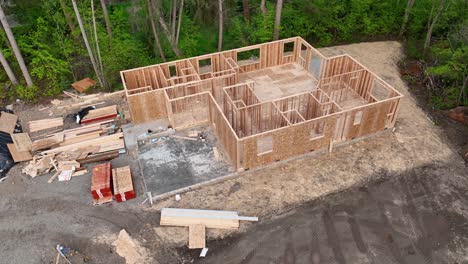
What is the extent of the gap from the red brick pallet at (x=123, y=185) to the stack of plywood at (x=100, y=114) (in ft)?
14.6

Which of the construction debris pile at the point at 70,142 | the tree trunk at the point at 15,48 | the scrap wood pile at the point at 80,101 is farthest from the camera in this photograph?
the scrap wood pile at the point at 80,101

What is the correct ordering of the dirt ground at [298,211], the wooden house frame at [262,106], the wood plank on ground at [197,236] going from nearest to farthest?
the dirt ground at [298,211] < the wood plank on ground at [197,236] < the wooden house frame at [262,106]

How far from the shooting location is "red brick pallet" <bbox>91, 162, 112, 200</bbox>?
13.5 metres

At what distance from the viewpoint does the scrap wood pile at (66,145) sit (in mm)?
15227

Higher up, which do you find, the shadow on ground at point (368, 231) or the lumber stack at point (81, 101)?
the lumber stack at point (81, 101)

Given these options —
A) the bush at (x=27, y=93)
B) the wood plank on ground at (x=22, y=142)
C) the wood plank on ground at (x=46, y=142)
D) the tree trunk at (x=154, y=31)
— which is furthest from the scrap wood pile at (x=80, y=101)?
the tree trunk at (x=154, y=31)

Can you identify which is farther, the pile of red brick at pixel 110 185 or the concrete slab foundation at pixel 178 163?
the concrete slab foundation at pixel 178 163

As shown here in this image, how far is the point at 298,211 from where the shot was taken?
527 inches

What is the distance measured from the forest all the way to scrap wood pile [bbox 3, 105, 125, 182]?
2.87 meters

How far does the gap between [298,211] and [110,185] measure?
7.49m

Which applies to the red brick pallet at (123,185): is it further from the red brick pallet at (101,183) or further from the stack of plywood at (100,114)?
the stack of plywood at (100,114)

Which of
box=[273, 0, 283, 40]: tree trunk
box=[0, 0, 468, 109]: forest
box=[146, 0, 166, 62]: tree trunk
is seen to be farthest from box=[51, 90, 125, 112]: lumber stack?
box=[273, 0, 283, 40]: tree trunk

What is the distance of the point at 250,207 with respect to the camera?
13.6m

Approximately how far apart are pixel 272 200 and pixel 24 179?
34.4ft
